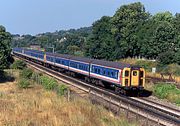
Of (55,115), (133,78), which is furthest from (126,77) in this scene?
(55,115)

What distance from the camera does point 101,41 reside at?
95.8m

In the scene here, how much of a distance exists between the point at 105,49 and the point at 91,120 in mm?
74465

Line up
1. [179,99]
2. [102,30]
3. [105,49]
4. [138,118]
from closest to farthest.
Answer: [138,118], [179,99], [105,49], [102,30]

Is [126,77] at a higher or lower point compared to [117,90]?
higher

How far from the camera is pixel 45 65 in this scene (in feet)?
242

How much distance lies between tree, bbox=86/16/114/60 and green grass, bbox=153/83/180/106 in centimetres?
5582

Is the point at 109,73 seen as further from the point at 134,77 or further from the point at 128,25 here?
the point at 128,25

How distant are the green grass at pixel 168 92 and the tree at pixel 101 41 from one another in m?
55.8

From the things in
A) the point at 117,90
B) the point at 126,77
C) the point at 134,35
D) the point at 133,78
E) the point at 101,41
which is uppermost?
the point at 134,35

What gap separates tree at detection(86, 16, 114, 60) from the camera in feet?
301

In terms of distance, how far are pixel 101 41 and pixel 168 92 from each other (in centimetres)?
6403

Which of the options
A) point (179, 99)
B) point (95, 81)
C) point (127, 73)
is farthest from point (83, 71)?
point (179, 99)

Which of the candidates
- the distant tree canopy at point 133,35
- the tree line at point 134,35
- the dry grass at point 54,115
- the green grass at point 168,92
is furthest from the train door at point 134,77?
the distant tree canopy at point 133,35

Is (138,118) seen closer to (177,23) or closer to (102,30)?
(177,23)
